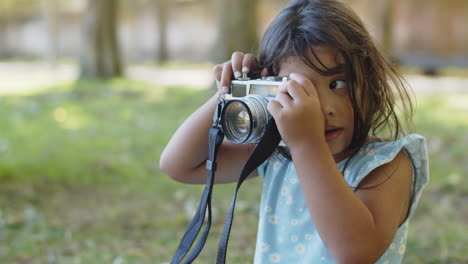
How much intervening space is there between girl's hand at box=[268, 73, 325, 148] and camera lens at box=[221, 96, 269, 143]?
5 centimetres

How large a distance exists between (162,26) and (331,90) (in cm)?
1560

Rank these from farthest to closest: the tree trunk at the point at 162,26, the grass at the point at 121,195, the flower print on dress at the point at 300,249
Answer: the tree trunk at the point at 162,26
the grass at the point at 121,195
the flower print on dress at the point at 300,249

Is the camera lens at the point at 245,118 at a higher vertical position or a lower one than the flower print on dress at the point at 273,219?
higher

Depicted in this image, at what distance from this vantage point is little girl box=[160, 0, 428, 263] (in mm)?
1231

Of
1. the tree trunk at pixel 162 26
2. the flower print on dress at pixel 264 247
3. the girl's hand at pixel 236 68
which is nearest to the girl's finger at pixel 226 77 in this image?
the girl's hand at pixel 236 68

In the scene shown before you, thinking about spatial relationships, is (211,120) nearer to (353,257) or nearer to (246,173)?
(246,173)

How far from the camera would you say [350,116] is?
4.50 feet

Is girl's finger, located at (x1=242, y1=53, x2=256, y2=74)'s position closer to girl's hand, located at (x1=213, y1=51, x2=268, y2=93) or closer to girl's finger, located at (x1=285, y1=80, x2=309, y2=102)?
girl's hand, located at (x1=213, y1=51, x2=268, y2=93)

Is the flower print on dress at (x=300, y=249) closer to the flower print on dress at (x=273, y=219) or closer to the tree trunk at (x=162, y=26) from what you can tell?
the flower print on dress at (x=273, y=219)

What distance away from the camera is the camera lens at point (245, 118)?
1291 mm

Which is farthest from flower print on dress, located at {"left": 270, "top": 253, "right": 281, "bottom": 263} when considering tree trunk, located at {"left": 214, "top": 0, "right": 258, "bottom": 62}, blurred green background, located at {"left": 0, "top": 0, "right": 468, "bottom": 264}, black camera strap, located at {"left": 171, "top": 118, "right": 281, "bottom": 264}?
tree trunk, located at {"left": 214, "top": 0, "right": 258, "bottom": 62}

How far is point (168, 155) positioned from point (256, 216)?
51.6 inches

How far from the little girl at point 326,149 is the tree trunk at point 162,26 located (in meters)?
15.3

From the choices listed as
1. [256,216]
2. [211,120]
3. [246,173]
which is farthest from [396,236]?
[256,216]
